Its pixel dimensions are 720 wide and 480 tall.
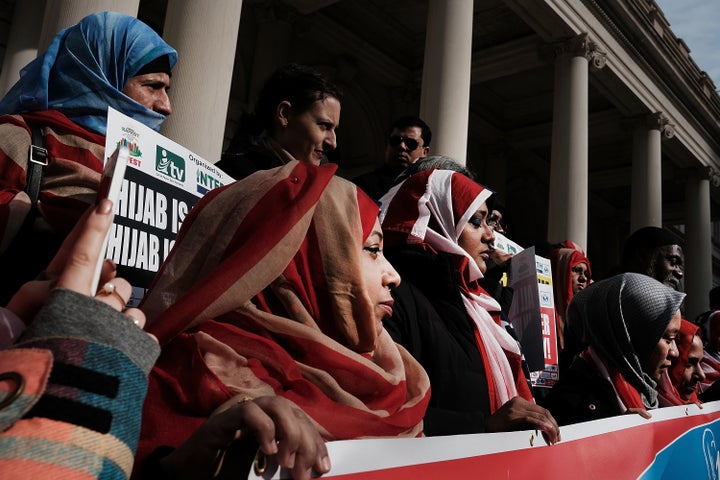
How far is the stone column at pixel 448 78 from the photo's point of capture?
820 cm

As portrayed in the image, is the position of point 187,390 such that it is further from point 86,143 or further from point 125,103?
point 125,103

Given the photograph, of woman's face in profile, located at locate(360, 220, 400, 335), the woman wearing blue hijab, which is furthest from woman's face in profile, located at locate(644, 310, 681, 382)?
the woman wearing blue hijab

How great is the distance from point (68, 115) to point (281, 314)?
4.41 feet

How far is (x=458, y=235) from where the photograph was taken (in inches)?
109

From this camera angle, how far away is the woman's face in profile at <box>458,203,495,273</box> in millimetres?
2768

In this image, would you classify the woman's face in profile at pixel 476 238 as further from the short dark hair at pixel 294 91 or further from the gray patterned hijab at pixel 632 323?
the short dark hair at pixel 294 91

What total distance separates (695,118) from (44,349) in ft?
67.2

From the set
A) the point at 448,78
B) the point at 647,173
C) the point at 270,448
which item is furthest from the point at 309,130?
the point at 647,173

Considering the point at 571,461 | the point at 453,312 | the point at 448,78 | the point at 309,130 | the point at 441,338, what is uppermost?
the point at 448,78

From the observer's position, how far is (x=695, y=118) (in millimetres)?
18344

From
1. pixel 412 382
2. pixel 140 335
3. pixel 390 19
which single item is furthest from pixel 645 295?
pixel 390 19

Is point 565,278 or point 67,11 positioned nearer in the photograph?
point 67,11

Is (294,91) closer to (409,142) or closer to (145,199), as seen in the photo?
(145,199)

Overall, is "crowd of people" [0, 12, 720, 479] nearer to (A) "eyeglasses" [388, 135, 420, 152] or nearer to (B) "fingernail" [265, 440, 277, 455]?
(B) "fingernail" [265, 440, 277, 455]
